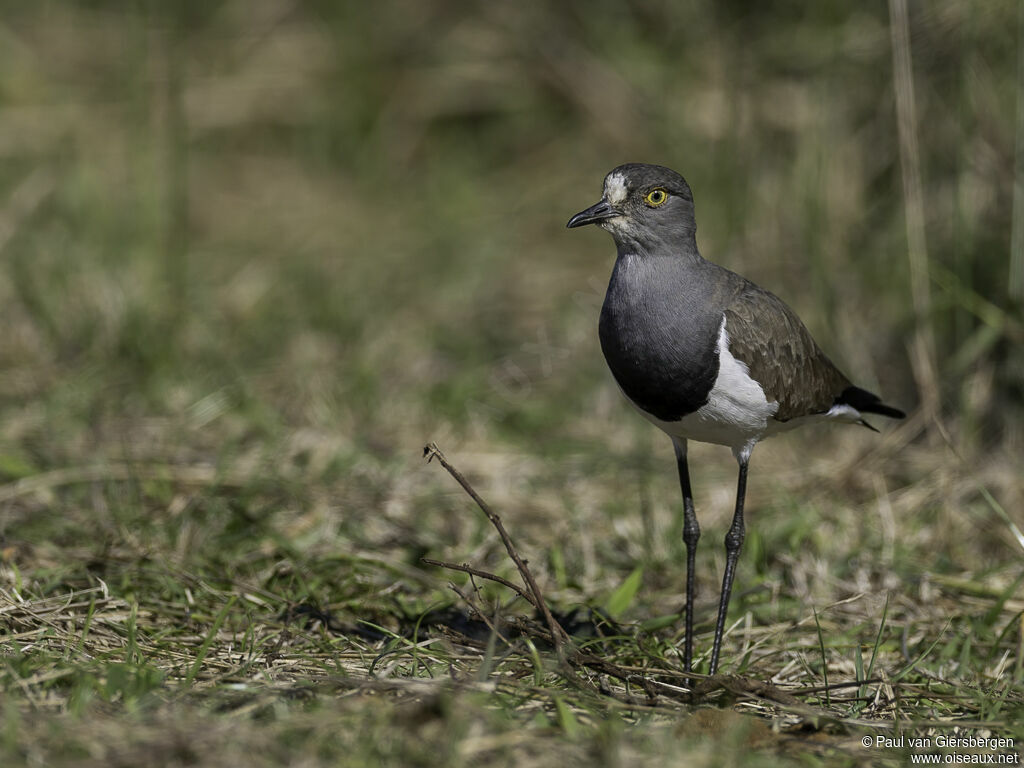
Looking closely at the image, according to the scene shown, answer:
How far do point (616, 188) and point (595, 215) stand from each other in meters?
0.14

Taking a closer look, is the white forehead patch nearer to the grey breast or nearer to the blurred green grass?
the grey breast

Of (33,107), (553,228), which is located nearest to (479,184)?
(553,228)

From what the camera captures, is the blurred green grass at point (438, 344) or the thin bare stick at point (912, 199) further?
the thin bare stick at point (912, 199)

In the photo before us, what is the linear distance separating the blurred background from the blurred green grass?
0.02 m

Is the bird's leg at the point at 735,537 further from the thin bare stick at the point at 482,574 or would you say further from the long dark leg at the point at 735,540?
the thin bare stick at the point at 482,574

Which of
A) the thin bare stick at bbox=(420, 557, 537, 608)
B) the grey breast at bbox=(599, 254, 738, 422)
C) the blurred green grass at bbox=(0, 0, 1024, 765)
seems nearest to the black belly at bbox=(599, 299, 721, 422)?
the grey breast at bbox=(599, 254, 738, 422)

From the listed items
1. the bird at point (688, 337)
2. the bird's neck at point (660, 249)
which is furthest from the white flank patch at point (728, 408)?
the bird's neck at point (660, 249)

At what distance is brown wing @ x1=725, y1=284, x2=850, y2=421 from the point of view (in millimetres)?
4016

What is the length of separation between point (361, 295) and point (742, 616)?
385cm

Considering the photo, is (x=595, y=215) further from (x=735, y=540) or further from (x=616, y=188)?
(x=735, y=540)

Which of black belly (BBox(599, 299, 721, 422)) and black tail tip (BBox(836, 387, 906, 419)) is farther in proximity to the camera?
black tail tip (BBox(836, 387, 906, 419))

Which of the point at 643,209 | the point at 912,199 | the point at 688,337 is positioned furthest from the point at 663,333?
the point at 912,199

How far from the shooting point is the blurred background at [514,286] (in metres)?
5.26

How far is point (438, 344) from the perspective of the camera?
7070 millimetres
